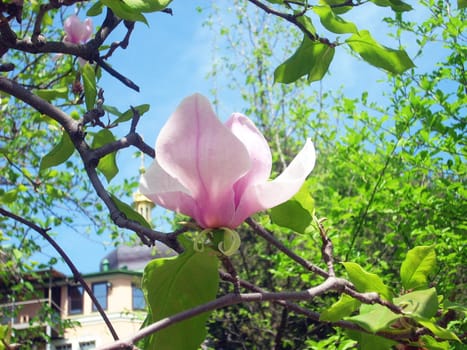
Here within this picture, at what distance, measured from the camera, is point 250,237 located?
6.45m

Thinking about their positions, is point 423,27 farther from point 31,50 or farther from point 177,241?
point 177,241

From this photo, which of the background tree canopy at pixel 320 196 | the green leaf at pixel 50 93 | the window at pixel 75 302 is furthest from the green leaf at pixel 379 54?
the window at pixel 75 302

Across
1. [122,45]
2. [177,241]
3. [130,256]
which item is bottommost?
[177,241]

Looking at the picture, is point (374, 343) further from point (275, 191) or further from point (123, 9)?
point (123, 9)

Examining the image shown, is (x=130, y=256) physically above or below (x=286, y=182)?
above

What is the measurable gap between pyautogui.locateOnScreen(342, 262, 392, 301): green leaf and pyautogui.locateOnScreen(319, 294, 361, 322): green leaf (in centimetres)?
2

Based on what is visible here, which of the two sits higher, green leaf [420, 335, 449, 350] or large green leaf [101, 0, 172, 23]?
large green leaf [101, 0, 172, 23]

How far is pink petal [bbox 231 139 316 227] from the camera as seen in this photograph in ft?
1.46

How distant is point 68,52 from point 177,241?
48 cm

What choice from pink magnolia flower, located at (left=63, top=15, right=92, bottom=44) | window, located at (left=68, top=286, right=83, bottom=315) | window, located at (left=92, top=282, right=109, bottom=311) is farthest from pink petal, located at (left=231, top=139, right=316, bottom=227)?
window, located at (left=68, top=286, right=83, bottom=315)

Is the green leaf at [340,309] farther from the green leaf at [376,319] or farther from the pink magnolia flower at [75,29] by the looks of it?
the pink magnolia flower at [75,29]

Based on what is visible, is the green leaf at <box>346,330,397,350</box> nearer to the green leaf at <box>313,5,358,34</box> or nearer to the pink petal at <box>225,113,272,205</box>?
the pink petal at <box>225,113,272,205</box>

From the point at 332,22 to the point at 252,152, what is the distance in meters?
0.32

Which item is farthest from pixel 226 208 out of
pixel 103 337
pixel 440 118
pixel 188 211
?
pixel 103 337
